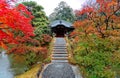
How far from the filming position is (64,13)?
42125 mm

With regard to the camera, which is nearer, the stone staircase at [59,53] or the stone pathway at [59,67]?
the stone pathway at [59,67]

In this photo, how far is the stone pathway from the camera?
11.9 metres

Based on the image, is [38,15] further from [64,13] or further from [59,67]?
[64,13]

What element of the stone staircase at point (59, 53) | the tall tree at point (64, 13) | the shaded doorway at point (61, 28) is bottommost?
the stone staircase at point (59, 53)

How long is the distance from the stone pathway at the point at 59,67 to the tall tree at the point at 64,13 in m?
22.9

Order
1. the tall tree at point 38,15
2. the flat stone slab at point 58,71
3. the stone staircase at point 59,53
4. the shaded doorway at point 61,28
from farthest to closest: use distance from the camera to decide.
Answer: the shaded doorway at point 61,28 < the tall tree at point 38,15 < the stone staircase at point 59,53 < the flat stone slab at point 58,71

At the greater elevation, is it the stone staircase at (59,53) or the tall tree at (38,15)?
the tall tree at (38,15)

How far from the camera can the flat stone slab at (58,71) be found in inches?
469

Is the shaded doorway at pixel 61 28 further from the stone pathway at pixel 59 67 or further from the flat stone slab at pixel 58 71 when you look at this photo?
the flat stone slab at pixel 58 71

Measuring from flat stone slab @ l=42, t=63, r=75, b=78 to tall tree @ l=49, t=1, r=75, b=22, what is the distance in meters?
26.4

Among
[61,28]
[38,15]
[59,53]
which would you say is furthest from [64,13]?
[59,53]

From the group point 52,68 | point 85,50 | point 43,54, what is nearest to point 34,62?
point 43,54

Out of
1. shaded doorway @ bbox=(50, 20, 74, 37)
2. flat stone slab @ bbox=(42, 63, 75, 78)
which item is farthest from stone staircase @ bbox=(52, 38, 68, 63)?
shaded doorway @ bbox=(50, 20, 74, 37)

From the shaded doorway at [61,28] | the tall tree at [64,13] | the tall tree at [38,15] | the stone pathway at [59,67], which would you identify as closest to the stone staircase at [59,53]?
the stone pathway at [59,67]
